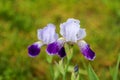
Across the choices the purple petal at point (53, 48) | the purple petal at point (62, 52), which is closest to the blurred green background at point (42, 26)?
the purple petal at point (62, 52)

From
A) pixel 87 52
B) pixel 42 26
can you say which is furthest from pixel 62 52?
pixel 42 26

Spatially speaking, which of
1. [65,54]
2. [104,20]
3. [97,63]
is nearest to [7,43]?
[97,63]

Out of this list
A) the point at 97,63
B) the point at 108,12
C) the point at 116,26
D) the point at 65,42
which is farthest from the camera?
the point at 108,12

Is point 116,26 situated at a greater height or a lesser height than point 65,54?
lesser

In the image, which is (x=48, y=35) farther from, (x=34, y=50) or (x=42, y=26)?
(x=42, y=26)

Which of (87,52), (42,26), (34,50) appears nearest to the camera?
(87,52)

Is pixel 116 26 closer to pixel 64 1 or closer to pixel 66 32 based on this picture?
pixel 64 1
